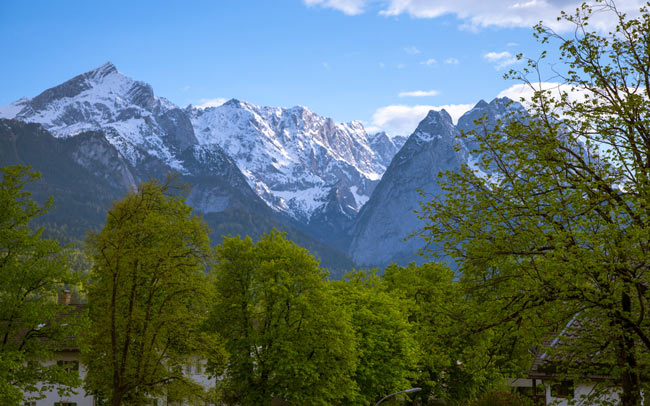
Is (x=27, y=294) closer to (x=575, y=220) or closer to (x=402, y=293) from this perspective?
(x=575, y=220)

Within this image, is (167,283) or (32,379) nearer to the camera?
(32,379)

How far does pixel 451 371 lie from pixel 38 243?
4380 cm

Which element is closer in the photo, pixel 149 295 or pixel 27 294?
pixel 27 294

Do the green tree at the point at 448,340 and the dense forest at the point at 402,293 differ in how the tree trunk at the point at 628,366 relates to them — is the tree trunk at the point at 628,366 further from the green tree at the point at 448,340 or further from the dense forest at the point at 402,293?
the green tree at the point at 448,340

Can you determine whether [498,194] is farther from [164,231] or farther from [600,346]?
[164,231]

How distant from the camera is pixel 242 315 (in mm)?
55719

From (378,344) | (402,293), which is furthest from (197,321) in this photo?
(402,293)

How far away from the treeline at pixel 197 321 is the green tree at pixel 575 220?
2.04 m

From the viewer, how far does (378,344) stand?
205 ft

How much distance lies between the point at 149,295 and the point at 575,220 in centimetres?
2461

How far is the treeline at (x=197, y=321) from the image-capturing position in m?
34.6

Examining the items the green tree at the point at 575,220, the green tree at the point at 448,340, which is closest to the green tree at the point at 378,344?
the green tree at the point at 448,340

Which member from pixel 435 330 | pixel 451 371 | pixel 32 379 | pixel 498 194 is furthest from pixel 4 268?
pixel 451 371

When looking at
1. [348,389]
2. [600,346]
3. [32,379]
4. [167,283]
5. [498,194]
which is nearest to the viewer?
[600,346]
